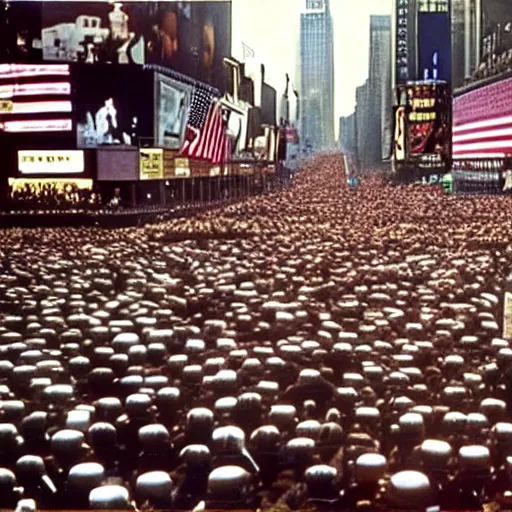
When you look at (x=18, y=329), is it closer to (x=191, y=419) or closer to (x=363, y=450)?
(x=191, y=419)

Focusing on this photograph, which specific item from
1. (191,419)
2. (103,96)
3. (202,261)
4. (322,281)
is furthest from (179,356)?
(103,96)

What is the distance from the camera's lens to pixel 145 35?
3441 cm

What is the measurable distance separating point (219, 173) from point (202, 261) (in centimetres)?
3562

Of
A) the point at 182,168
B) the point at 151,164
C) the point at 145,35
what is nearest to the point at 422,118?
the point at 145,35

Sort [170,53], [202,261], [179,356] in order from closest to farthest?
[179,356]
[202,261]
[170,53]

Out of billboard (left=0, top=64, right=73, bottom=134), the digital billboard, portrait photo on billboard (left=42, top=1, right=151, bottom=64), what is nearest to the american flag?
portrait photo on billboard (left=42, top=1, right=151, bottom=64)

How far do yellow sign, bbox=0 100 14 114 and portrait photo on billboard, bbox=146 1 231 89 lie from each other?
497 cm

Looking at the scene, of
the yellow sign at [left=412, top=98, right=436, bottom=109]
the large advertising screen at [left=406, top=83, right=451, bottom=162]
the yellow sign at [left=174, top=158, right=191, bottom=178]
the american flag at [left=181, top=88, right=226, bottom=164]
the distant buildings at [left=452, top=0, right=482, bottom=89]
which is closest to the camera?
the large advertising screen at [left=406, top=83, right=451, bottom=162]

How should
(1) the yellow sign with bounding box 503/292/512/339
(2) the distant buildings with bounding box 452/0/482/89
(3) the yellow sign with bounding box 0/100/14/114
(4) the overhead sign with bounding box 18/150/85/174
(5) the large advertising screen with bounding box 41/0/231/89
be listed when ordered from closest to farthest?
(1) the yellow sign with bounding box 503/292/512/339 < (5) the large advertising screen with bounding box 41/0/231/89 < (3) the yellow sign with bounding box 0/100/14/114 < (4) the overhead sign with bounding box 18/150/85/174 < (2) the distant buildings with bounding box 452/0/482/89

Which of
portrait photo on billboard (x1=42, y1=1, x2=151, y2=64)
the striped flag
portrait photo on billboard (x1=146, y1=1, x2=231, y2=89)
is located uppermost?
portrait photo on billboard (x1=146, y1=1, x2=231, y2=89)

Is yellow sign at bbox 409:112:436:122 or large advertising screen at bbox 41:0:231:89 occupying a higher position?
large advertising screen at bbox 41:0:231:89

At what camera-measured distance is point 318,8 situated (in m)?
10.3

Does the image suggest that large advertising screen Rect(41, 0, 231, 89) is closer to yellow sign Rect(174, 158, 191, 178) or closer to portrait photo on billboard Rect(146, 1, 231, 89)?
portrait photo on billboard Rect(146, 1, 231, 89)

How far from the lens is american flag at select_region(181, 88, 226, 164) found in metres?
42.6
